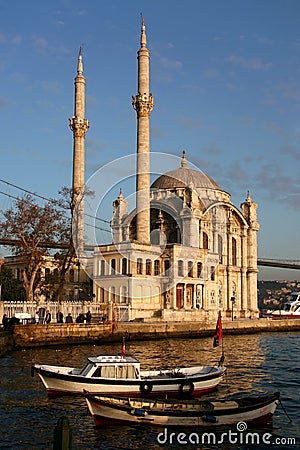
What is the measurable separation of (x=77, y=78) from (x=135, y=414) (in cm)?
4829

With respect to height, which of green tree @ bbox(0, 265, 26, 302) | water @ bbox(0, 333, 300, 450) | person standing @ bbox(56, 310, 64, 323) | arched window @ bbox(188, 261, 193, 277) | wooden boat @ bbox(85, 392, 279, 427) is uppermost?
arched window @ bbox(188, 261, 193, 277)

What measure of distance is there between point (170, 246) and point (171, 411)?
41543 mm

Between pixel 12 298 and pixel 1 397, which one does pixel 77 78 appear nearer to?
pixel 12 298

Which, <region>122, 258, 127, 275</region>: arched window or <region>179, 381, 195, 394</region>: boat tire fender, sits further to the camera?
<region>122, 258, 127, 275</region>: arched window

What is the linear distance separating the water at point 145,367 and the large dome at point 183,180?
33.0m

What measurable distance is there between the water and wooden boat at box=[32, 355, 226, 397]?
22.7 inches

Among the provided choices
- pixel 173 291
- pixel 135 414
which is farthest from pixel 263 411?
pixel 173 291

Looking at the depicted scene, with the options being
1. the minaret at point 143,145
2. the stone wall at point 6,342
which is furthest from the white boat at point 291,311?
the stone wall at point 6,342

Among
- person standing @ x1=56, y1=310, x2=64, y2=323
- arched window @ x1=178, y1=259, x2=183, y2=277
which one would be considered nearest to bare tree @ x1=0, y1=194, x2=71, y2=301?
person standing @ x1=56, y1=310, x2=64, y2=323

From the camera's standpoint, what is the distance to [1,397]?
19016 millimetres

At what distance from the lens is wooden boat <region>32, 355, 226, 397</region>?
1823 cm

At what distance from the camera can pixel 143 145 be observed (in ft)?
172

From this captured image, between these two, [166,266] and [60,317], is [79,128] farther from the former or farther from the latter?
[60,317]

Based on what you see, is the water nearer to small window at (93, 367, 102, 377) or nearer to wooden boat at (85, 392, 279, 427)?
wooden boat at (85, 392, 279, 427)
